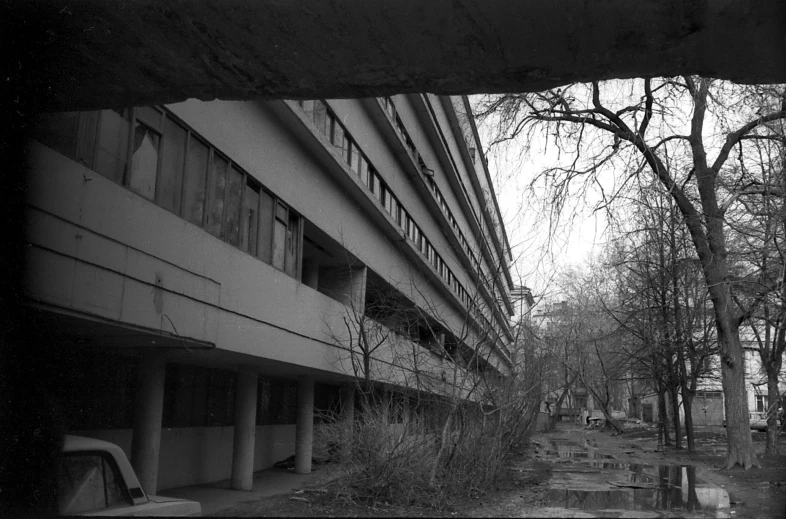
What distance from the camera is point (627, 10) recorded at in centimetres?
491

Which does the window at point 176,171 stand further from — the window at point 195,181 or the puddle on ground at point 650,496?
the puddle on ground at point 650,496

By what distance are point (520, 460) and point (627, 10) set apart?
22863 mm

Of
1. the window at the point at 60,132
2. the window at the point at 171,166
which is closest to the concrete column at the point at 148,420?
the window at the point at 171,166

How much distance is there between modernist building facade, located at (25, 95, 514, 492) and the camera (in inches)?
319

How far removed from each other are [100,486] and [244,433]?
35.0 feet

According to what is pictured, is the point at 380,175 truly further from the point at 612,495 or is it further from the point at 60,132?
the point at 60,132

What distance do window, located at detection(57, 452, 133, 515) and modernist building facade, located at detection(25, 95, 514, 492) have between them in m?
2.56

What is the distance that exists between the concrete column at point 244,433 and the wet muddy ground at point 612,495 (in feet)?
6.08

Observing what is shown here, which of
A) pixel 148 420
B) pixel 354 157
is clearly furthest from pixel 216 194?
pixel 354 157

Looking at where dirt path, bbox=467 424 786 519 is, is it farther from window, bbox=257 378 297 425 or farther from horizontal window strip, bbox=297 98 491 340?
window, bbox=257 378 297 425

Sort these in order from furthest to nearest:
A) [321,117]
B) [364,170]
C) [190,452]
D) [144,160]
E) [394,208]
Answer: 1. [394,208]
2. [364,170]
3. [321,117]
4. [190,452]
5. [144,160]

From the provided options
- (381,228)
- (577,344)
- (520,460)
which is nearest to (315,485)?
(381,228)

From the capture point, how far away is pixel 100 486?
4.98m

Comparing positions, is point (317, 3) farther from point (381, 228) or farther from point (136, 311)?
point (381, 228)
